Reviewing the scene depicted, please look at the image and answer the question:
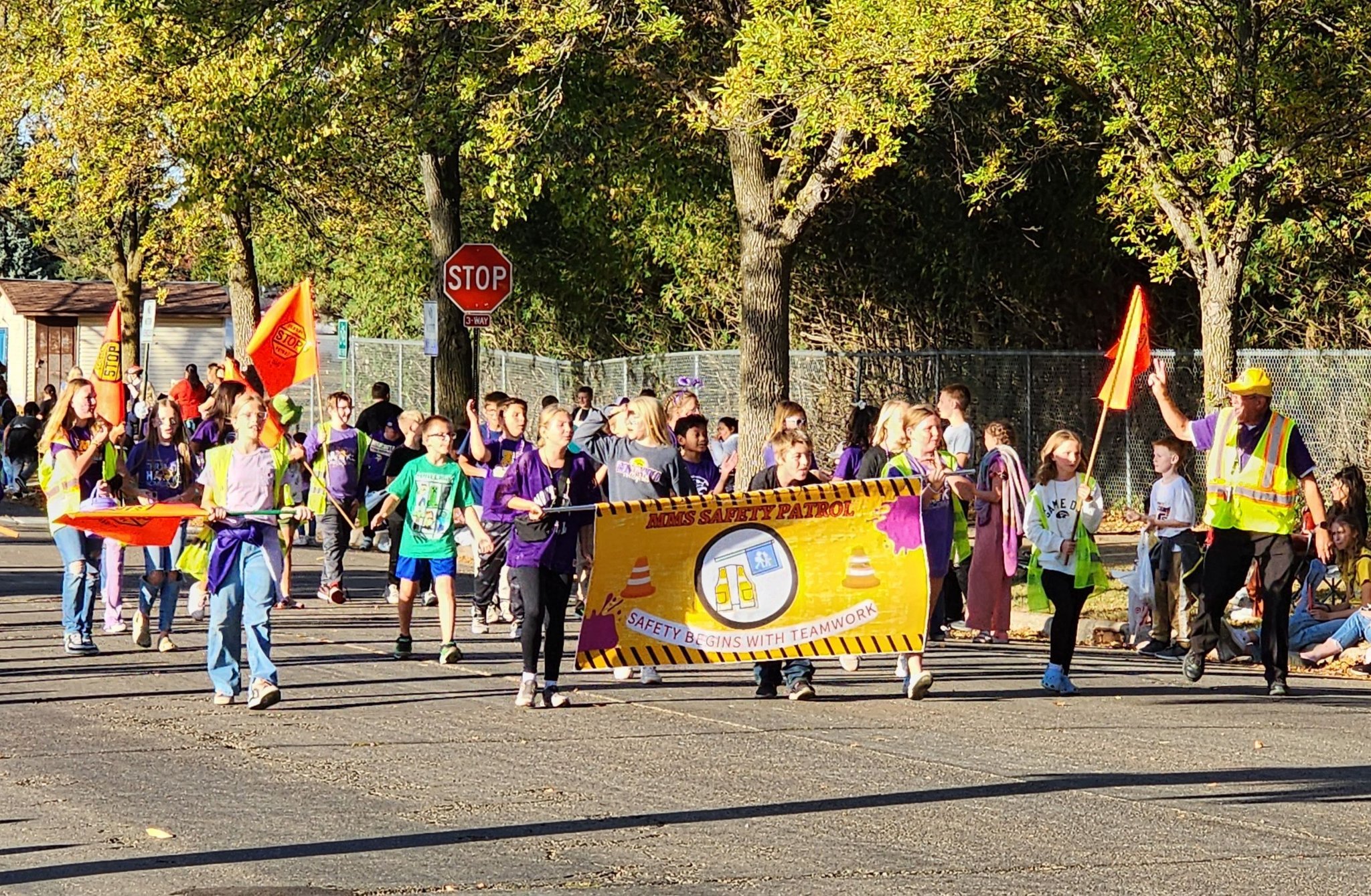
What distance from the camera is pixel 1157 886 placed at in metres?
6.98

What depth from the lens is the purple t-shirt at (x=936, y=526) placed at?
12047 millimetres

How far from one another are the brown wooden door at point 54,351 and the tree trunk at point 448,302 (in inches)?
1405

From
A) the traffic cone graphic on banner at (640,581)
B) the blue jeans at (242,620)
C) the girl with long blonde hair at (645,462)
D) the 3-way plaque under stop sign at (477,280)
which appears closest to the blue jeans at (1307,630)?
the girl with long blonde hair at (645,462)

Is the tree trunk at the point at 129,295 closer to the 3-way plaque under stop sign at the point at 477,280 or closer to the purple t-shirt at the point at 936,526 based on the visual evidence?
the 3-way plaque under stop sign at the point at 477,280

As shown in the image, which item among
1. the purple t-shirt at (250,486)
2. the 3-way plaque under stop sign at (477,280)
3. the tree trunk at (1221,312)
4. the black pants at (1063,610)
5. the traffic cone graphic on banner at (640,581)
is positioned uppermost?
the 3-way plaque under stop sign at (477,280)

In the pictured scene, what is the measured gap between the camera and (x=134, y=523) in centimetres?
Result: 1224

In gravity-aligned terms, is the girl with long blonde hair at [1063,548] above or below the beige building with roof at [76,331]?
below

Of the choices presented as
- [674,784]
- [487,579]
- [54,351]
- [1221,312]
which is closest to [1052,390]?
[1221,312]

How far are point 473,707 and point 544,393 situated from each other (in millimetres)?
23579

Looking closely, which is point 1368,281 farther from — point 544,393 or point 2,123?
point 2,123

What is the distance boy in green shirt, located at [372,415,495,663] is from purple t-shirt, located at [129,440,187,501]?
7.40 ft

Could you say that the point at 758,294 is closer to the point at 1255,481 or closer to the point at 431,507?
the point at 431,507

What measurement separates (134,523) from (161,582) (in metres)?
1.70

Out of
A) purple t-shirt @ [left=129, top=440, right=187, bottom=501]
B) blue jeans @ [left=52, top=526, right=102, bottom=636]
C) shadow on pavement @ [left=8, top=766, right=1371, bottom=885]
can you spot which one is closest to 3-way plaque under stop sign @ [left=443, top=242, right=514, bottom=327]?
purple t-shirt @ [left=129, top=440, right=187, bottom=501]
